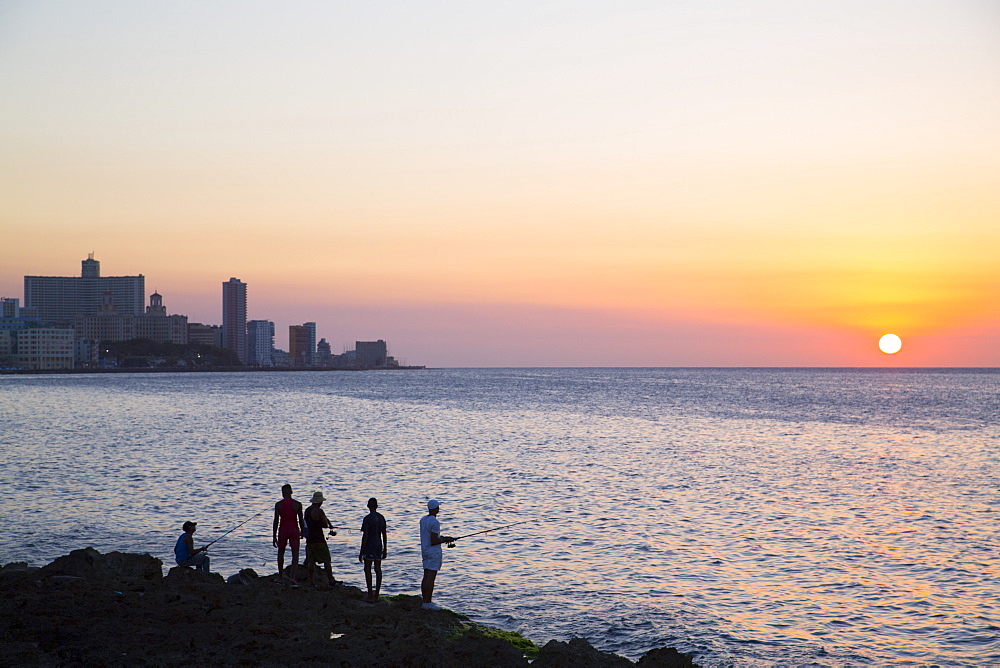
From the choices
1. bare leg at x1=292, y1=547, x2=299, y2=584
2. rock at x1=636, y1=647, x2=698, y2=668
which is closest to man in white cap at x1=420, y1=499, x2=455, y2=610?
bare leg at x1=292, y1=547, x2=299, y2=584

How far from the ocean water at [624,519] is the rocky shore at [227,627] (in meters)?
2.72

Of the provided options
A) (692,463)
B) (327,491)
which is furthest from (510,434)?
(327,491)

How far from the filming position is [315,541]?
58.2ft

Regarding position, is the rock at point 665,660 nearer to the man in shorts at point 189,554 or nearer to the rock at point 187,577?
the rock at point 187,577

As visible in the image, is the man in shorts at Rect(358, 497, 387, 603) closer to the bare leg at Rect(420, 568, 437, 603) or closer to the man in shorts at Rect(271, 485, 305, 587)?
the bare leg at Rect(420, 568, 437, 603)

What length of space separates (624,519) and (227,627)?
714 inches

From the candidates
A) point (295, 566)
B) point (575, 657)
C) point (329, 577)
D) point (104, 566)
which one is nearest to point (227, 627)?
point (295, 566)

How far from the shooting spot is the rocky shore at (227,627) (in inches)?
492

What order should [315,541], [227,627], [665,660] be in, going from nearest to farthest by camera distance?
[665,660], [227,627], [315,541]

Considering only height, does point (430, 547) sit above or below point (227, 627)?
above

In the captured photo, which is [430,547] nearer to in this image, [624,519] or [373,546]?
[373,546]

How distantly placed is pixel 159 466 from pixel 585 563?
29.1 metres

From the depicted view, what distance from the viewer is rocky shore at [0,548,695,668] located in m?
12.5

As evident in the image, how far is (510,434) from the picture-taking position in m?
66.9
